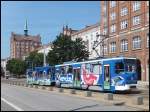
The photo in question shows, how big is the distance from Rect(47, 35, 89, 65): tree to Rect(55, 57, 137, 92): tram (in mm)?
36699

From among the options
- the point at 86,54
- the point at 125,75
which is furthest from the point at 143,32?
the point at 125,75

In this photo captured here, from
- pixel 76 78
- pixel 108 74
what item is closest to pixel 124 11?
pixel 76 78

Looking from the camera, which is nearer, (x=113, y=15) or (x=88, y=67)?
(x=88, y=67)

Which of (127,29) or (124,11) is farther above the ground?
(124,11)

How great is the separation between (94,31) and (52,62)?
89.5 feet

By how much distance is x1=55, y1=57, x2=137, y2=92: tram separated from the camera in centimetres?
3706

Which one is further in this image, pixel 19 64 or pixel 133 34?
pixel 19 64

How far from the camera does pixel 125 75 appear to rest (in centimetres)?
3691

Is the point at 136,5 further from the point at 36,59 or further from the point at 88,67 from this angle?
the point at 36,59

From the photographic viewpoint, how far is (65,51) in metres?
83.6

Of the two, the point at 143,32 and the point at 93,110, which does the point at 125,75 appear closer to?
the point at 93,110

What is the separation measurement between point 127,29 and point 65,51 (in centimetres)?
1257

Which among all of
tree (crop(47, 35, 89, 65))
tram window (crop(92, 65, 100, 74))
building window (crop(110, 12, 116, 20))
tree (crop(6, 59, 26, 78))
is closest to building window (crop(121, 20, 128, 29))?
building window (crop(110, 12, 116, 20))

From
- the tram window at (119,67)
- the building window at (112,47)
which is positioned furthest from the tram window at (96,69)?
the building window at (112,47)
